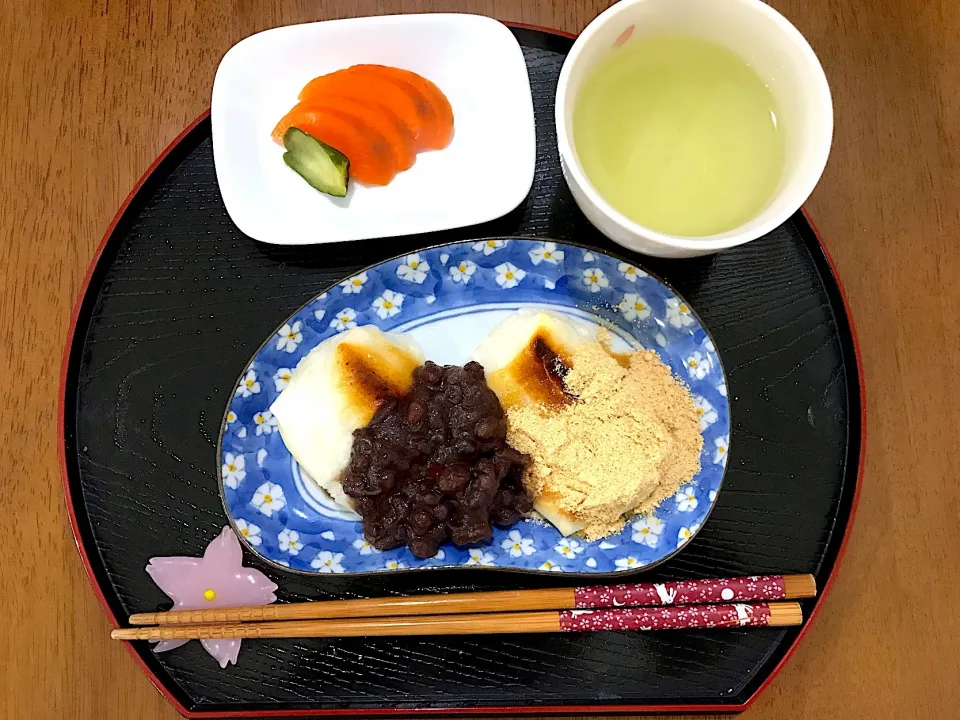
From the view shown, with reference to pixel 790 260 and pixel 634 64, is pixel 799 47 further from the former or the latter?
pixel 790 260

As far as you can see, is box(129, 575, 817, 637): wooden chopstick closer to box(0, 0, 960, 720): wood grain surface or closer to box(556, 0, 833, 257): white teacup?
box(0, 0, 960, 720): wood grain surface

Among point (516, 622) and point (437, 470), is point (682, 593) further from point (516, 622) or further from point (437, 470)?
point (437, 470)

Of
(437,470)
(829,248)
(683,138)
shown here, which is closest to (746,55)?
(683,138)

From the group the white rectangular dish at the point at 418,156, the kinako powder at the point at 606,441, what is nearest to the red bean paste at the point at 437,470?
the kinako powder at the point at 606,441

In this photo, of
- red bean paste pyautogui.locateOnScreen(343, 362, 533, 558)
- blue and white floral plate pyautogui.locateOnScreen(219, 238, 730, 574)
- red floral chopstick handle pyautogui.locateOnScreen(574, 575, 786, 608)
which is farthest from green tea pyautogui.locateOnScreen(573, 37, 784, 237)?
red floral chopstick handle pyautogui.locateOnScreen(574, 575, 786, 608)

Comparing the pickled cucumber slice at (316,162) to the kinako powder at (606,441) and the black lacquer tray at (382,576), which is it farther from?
the kinako powder at (606,441)
